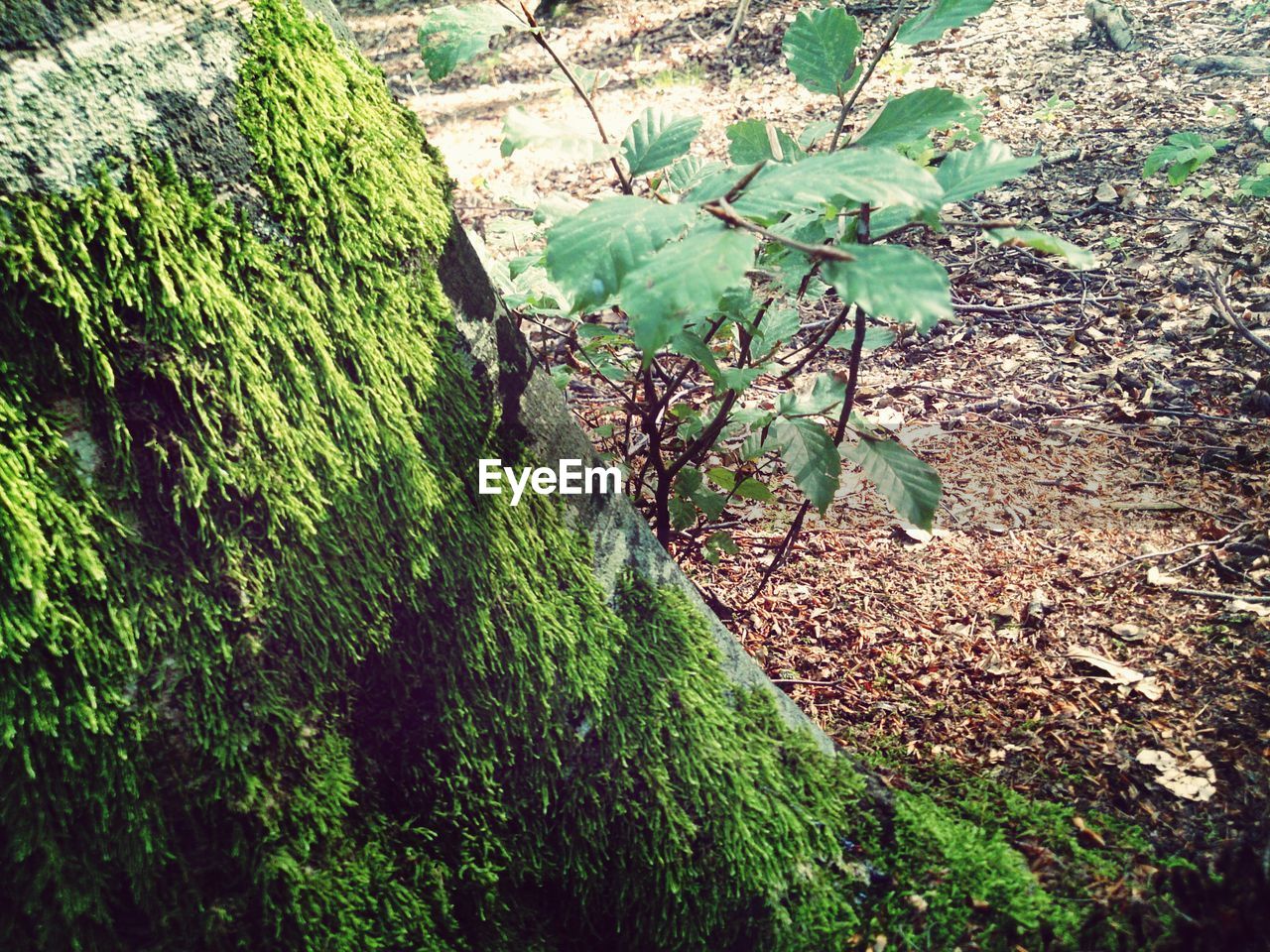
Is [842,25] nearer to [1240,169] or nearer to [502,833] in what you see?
[502,833]

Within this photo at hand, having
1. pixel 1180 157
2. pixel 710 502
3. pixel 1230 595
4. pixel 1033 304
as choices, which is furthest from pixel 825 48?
pixel 1180 157

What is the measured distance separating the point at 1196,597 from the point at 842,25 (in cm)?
169

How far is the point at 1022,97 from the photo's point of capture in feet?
18.1

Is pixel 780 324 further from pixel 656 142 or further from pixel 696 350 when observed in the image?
pixel 656 142

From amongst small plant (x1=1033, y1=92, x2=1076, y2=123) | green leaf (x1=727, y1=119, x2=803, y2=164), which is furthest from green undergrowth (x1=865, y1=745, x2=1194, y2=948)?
small plant (x1=1033, y1=92, x2=1076, y2=123)

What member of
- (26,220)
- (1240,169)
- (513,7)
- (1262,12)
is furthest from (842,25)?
(1262,12)

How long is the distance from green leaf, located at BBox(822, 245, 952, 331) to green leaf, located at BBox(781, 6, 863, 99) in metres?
0.59

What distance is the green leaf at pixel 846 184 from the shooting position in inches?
35.1

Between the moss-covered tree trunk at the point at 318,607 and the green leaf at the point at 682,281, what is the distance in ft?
1.49

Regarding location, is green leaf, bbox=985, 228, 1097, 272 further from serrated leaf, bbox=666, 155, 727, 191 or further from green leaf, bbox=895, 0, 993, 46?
serrated leaf, bbox=666, 155, 727, 191

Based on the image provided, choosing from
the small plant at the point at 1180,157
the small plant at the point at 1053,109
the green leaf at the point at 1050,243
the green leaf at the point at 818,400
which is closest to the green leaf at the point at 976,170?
the green leaf at the point at 1050,243

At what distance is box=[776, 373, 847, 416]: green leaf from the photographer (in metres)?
1.66

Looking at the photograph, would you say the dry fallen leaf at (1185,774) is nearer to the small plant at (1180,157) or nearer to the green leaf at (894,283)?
the green leaf at (894,283)

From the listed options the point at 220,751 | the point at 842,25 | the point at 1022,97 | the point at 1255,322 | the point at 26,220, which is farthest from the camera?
the point at 1022,97
